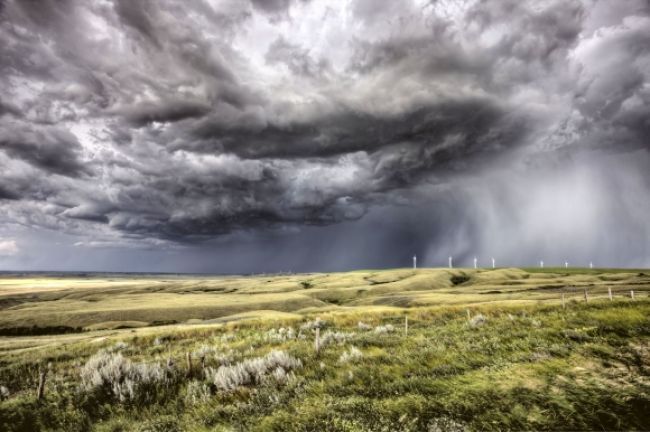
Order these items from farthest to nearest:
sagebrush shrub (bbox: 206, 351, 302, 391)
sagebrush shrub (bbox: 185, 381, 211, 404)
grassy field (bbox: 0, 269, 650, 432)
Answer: sagebrush shrub (bbox: 206, 351, 302, 391) → sagebrush shrub (bbox: 185, 381, 211, 404) → grassy field (bbox: 0, 269, 650, 432)

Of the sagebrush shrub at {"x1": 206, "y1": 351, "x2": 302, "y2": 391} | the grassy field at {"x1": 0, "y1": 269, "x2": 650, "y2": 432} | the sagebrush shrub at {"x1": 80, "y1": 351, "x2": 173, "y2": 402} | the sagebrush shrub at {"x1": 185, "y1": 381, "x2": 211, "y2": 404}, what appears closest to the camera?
the grassy field at {"x1": 0, "y1": 269, "x2": 650, "y2": 432}

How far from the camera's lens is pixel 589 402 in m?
6.29

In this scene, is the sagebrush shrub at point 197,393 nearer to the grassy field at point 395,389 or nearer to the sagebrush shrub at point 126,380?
the grassy field at point 395,389

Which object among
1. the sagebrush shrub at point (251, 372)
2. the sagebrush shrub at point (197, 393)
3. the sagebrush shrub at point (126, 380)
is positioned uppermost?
the sagebrush shrub at point (251, 372)

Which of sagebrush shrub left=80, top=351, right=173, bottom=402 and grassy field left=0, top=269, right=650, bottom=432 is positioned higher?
grassy field left=0, top=269, right=650, bottom=432

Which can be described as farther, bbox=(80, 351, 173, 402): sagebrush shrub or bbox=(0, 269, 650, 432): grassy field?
bbox=(80, 351, 173, 402): sagebrush shrub

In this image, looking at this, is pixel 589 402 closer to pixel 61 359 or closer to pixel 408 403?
pixel 408 403

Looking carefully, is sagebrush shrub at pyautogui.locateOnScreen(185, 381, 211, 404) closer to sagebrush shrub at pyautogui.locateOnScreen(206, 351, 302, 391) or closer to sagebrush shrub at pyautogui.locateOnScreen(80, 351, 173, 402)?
sagebrush shrub at pyautogui.locateOnScreen(206, 351, 302, 391)

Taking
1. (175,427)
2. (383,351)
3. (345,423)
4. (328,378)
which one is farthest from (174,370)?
(345,423)

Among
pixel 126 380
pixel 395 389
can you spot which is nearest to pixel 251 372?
pixel 126 380

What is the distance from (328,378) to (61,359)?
23.6m

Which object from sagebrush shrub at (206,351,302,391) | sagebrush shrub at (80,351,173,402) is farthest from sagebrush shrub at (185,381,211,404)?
sagebrush shrub at (80,351,173,402)

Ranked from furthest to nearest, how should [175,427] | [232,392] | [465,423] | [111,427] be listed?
1. [232,392]
2. [111,427]
3. [175,427]
4. [465,423]

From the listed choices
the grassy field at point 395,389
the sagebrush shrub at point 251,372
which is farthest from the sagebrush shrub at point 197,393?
the sagebrush shrub at point 251,372
